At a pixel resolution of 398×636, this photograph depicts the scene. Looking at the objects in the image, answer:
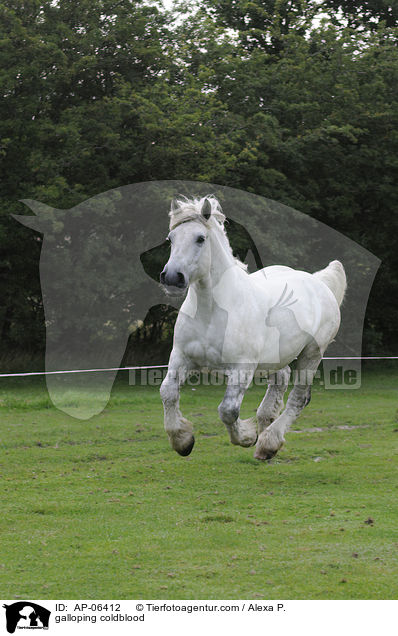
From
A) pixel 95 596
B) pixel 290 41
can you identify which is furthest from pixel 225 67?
pixel 95 596

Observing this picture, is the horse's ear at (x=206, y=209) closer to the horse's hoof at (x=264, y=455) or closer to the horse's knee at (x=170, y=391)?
the horse's knee at (x=170, y=391)

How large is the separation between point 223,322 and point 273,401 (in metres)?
1.82

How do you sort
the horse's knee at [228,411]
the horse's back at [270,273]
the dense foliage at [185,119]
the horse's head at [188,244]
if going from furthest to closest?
the dense foliage at [185,119]
the horse's back at [270,273]
the horse's knee at [228,411]
the horse's head at [188,244]

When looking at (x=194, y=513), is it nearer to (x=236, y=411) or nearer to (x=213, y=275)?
(x=236, y=411)

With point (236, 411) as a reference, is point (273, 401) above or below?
below

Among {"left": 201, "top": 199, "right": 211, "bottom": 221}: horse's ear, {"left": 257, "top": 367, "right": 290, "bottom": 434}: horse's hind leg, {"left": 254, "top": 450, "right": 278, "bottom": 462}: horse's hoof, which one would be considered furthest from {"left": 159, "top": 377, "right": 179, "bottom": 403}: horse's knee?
{"left": 257, "top": 367, "right": 290, "bottom": 434}: horse's hind leg

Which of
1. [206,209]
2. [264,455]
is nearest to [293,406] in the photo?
[264,455]

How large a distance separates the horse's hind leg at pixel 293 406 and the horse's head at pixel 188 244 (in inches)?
73.2

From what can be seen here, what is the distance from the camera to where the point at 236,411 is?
5.91m

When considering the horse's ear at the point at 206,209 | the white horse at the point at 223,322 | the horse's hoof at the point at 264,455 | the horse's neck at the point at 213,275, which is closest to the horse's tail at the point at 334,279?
the white horse at the point at 223,322

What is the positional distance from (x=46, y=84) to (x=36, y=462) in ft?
29.3

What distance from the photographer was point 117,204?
14625mm

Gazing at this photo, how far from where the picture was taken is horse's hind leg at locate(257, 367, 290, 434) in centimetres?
738

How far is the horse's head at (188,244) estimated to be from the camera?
203 inches
